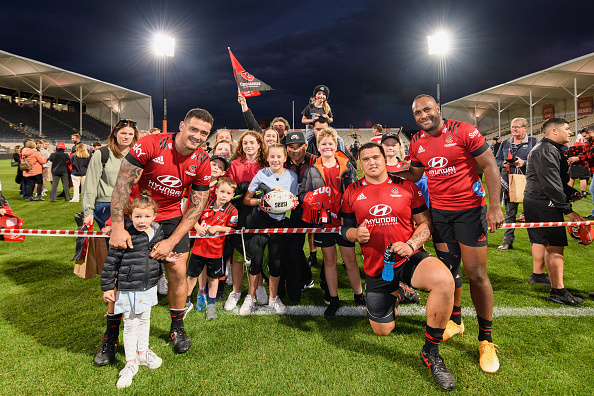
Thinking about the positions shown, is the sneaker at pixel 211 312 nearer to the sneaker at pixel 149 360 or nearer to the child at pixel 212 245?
the child at pixel 212 245

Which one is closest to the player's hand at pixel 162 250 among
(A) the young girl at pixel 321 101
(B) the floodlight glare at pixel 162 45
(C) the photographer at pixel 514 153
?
(A) the young girl at pixel 321 101

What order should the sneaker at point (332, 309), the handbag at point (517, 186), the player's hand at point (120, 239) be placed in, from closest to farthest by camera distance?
the player's hand at point (120, 239)
the sneaker at point (332, 309)
the handbag at point (517, 186)

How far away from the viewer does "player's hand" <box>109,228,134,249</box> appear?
2.66 meters

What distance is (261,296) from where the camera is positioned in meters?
4.22

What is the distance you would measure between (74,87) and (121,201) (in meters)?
50.2

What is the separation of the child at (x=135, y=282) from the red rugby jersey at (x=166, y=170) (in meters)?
0.27

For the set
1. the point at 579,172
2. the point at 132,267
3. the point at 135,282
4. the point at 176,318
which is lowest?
the point at 176,318

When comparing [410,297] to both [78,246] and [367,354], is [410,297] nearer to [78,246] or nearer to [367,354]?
[367,354]

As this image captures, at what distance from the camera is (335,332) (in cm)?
339

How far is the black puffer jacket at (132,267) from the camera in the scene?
2686 mm

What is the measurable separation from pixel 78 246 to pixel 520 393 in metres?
4.65

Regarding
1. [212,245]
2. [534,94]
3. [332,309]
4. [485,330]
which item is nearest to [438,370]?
[485,330]

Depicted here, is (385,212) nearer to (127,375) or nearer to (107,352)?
(127,375)

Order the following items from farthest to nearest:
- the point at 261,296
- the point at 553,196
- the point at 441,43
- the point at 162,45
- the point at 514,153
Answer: the point at 441,43
the point at 162,45
the point at 514,153
the point at 261,296
the point at 553,196
